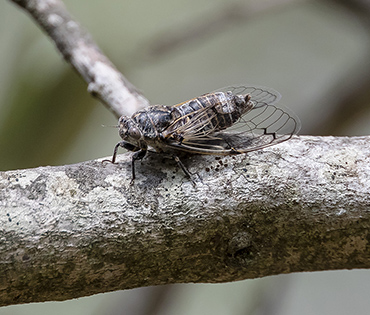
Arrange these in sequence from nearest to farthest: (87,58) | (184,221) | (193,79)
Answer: (184,221) < (87,58) < (193,79)

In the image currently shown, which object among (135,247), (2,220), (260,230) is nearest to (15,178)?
(2,220)

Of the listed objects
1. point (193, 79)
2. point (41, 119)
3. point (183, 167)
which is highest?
point (193, 79)

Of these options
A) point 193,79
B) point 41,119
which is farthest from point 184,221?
point 193,79

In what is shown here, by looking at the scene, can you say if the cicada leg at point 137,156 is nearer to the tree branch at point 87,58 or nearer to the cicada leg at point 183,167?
the cicada leg at point 183,167

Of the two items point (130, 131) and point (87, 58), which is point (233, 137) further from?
point (87, 58)

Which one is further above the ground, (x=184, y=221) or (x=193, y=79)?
(x=193, y=79)

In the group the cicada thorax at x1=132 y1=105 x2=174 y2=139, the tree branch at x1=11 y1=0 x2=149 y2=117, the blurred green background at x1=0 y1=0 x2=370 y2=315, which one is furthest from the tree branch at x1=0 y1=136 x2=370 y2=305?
the blurred green background at x1=0 y1=0 x2=370 y2=315

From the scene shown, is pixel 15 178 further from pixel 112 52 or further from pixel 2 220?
pixel 112 52
